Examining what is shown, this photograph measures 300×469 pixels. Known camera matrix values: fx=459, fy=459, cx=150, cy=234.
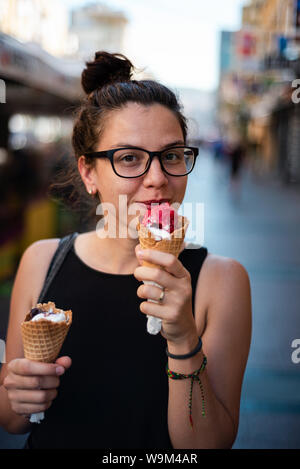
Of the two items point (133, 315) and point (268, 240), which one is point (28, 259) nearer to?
point (133, 315)

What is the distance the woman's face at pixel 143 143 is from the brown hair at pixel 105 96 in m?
0.04

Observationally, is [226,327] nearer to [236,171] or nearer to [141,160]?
[141,160]

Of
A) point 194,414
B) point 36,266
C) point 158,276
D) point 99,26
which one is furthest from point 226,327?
point 99,26

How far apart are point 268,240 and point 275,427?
21.7 ft

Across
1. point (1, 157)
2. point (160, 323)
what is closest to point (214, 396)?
point (160, 323)

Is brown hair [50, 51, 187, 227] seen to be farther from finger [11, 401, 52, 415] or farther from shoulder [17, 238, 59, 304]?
Answer: finger [11, 401, 52, 415]

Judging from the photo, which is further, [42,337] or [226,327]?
[226,327]

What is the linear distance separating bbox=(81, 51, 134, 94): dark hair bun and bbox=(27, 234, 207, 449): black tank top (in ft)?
2.90

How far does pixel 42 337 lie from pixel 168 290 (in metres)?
0.50

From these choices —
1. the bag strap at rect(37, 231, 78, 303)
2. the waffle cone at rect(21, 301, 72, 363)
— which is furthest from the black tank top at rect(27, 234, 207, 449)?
the waffle cone at rect(21, 301, 72, 363)

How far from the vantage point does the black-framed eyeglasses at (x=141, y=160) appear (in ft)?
5.55

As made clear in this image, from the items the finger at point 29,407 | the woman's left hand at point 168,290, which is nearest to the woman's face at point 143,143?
the woman's left hand at point 168,290

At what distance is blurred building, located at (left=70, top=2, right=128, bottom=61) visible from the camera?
2068 inches

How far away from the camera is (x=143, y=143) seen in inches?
66.4
